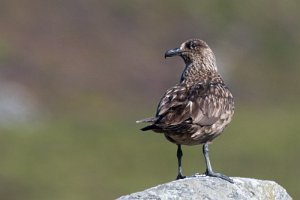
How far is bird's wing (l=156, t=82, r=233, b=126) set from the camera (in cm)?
1381

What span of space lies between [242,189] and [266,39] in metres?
48.9

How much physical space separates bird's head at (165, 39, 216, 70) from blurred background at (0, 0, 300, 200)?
19065 mm

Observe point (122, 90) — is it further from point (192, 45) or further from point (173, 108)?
point (173, 108)

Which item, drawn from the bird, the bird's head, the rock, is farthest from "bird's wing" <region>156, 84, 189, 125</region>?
the bird's head

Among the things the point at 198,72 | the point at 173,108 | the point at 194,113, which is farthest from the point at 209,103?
the point at 198,72

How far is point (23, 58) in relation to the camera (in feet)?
172

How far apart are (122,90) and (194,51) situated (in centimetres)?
3801

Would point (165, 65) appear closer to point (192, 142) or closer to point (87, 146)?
point (87, 146)

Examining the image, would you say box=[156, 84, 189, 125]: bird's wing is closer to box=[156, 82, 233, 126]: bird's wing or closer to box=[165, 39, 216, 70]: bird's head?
box=[156, 82, 233, 126]: bird's wing

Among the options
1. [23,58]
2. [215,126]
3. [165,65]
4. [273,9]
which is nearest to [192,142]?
[215,126]

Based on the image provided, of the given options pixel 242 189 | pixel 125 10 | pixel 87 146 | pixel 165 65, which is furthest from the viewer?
pixel 125 10

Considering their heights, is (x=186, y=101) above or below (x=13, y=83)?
below

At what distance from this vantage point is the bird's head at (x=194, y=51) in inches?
621

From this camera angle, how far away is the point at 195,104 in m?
14.2
